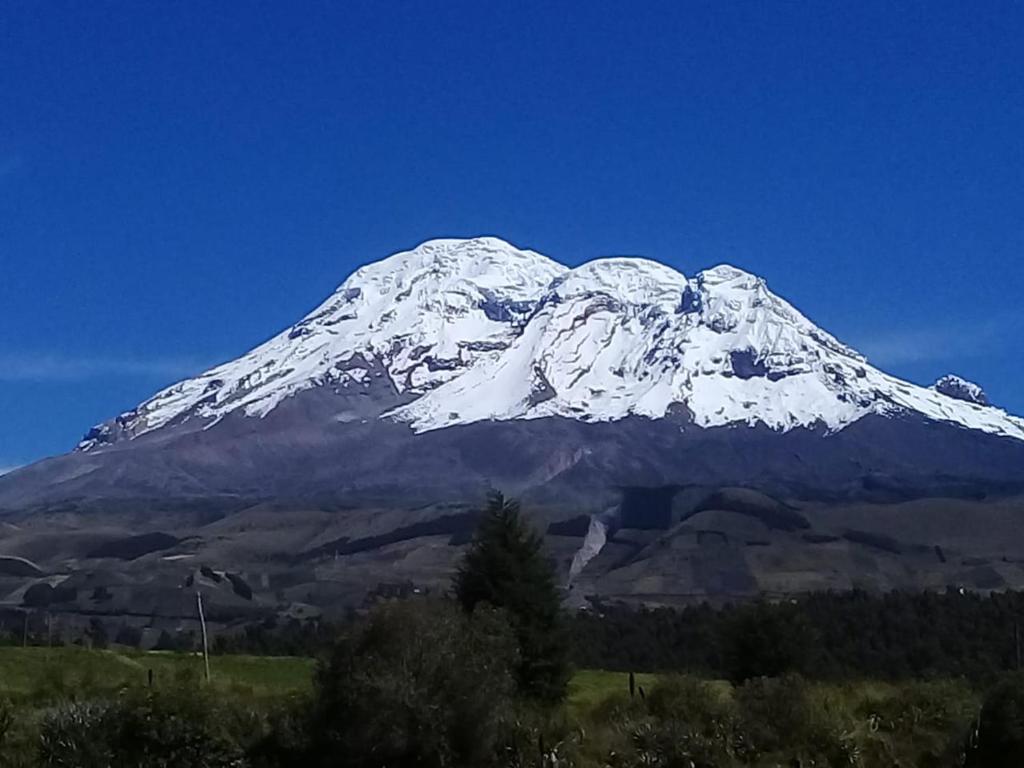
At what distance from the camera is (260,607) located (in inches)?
5221

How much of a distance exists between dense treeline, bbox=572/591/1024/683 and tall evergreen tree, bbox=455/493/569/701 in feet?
27.4

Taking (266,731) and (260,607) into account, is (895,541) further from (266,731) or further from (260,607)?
(266,731)

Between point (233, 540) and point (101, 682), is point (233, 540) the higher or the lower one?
the higher one

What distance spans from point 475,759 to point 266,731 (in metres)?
3.65

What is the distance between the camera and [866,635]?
71.0 meters

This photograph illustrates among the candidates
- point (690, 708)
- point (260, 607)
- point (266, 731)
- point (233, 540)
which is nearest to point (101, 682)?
point (266, 731)

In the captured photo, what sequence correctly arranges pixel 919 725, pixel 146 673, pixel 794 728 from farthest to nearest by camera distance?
pixel 146 673
pixel 919 725
pixel 794 728

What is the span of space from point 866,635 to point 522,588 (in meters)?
41.2

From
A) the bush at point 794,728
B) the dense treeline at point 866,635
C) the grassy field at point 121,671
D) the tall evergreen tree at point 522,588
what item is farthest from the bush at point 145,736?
the dense treeline at point 866,635

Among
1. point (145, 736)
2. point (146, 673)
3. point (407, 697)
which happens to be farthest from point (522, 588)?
point (145, 736)

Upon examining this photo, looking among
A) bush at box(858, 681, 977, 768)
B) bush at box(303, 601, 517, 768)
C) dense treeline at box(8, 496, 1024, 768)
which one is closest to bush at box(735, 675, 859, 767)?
dense treeline at box(8, 496, 1024, 768)

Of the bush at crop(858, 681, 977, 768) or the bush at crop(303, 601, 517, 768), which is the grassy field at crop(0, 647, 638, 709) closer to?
the bush at crop(303, 601, 517, 768)

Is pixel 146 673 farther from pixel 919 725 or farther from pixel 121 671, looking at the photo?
pixel 919 725

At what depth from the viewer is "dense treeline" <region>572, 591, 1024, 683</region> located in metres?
56.3
